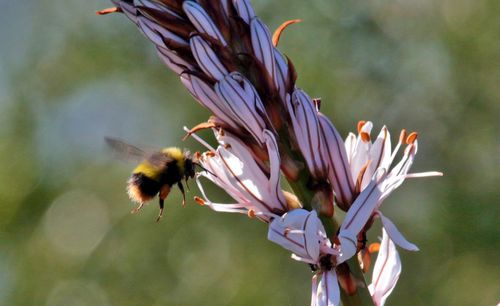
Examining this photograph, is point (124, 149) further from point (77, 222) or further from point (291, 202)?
point (77, 222)

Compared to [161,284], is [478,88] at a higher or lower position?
higher

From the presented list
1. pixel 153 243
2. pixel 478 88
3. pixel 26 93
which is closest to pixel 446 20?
pixel 478 88

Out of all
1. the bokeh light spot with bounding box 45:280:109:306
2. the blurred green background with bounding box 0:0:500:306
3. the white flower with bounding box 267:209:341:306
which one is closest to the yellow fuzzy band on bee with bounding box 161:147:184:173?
the white flower with bounding box 267:209:341:306

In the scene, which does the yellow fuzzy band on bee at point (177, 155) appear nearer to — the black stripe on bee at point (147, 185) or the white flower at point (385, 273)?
the black stripe on bee at point (147, 185)

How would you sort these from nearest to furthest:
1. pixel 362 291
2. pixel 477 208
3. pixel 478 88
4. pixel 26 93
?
pixel 362 291 → pixel 477 208 → pixel 478 88 → pixel 26 93

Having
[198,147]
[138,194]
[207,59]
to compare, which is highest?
[207,59]

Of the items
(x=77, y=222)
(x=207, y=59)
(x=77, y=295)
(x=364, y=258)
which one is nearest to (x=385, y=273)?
(x=364, y=258)

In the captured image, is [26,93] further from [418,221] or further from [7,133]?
[418,221]
